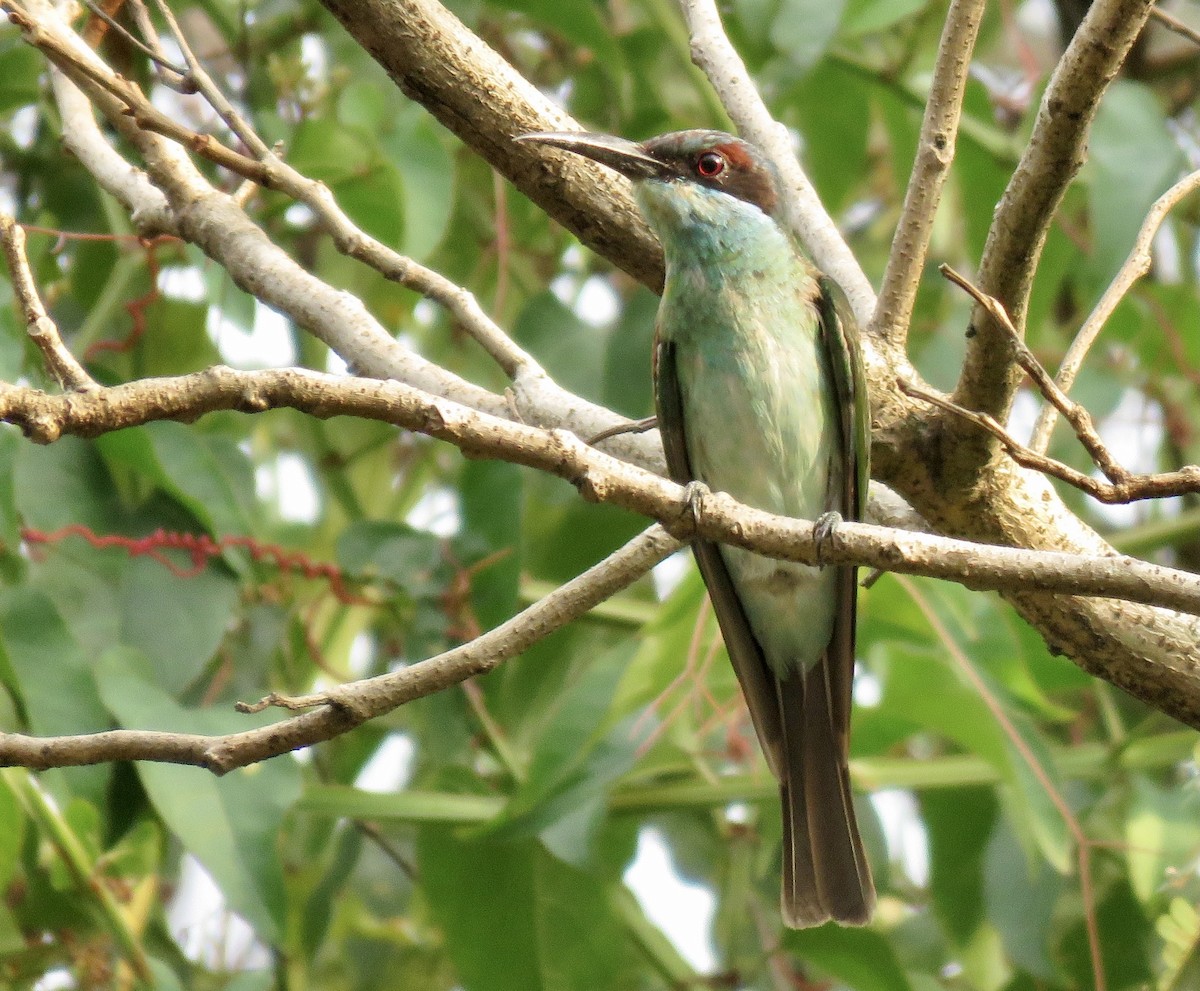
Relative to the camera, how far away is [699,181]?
10.7ft

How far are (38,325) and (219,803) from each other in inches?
44.6

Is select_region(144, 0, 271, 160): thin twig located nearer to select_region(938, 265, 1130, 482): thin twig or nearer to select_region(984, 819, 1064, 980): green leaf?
select_region(938, 265, 1130, 482): thin twig

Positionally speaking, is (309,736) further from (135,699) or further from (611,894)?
(611,894)

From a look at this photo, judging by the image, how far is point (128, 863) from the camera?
2.79 m

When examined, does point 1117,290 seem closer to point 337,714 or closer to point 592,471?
point 592,471

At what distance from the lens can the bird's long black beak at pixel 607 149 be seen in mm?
2518

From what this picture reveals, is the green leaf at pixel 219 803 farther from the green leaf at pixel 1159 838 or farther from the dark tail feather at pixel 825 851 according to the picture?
the green leaf at pixel 1159 838

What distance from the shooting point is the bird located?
3004 millimetres

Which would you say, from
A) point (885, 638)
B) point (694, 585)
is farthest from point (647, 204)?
point (885, 638)

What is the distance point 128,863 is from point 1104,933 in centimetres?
208

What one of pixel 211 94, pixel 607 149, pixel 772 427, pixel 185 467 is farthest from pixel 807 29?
pixel 185 467

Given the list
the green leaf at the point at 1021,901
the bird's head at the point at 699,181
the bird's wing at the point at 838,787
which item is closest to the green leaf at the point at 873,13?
the bird's head at the point at 699,181

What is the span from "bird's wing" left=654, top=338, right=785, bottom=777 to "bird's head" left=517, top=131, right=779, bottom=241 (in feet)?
0.90

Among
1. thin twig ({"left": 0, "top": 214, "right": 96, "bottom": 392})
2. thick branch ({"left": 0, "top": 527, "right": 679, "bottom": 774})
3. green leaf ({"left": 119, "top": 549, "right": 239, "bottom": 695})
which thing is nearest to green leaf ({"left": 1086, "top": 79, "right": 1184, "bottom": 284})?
thick branch ({"left": 0, "top": 527, "right": 679, "bottom": 774})
